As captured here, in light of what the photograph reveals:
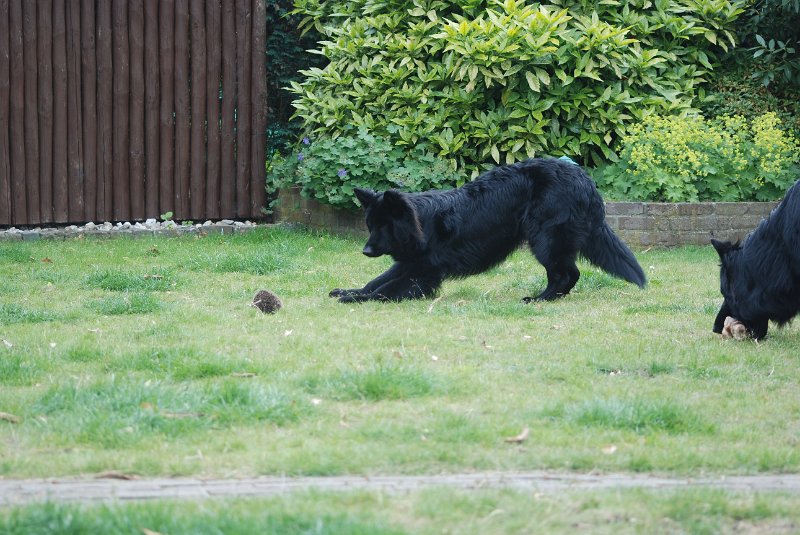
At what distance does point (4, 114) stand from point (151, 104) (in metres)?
1.52

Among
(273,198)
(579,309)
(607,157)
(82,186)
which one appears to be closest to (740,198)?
(607,157)

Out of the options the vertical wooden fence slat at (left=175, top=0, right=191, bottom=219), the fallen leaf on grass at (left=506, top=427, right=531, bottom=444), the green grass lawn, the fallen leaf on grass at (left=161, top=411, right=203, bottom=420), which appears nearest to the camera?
the green grass lawn

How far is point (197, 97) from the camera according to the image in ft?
35.8

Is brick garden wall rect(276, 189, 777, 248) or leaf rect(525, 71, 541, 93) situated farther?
leaf rect(525, 71, 541, 93)

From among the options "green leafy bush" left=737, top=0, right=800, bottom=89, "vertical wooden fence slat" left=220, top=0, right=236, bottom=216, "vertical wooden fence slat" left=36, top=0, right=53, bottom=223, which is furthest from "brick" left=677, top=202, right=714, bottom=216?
"vertical wooden fence slat" left=36, top=0, right=53, bottom=223

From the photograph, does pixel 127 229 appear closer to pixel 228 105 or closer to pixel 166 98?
pixel 166 98

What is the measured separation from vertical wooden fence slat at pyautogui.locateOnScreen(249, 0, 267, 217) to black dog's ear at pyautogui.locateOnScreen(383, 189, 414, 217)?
4.38 meters

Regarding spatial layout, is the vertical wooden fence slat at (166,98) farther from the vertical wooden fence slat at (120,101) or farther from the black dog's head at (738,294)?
the black dog's head at (738,294)

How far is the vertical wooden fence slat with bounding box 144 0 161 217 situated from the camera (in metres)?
10.7

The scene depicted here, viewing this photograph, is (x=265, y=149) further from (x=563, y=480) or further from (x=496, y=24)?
(x=563, y=480)

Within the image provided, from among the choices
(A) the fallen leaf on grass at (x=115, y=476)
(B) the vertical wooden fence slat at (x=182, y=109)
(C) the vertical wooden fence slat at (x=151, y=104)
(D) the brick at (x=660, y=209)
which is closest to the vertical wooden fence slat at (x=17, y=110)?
(C) the vertical wooden fence slat at (x=151, y=104)

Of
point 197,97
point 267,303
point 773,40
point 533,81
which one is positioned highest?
point 773,40

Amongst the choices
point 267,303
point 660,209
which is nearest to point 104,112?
point 267,303

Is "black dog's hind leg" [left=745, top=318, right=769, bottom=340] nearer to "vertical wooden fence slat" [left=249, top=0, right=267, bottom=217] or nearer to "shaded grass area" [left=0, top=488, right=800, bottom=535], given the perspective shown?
"shaded grass area" [left=0, top=488, right=800, bottom=535]
